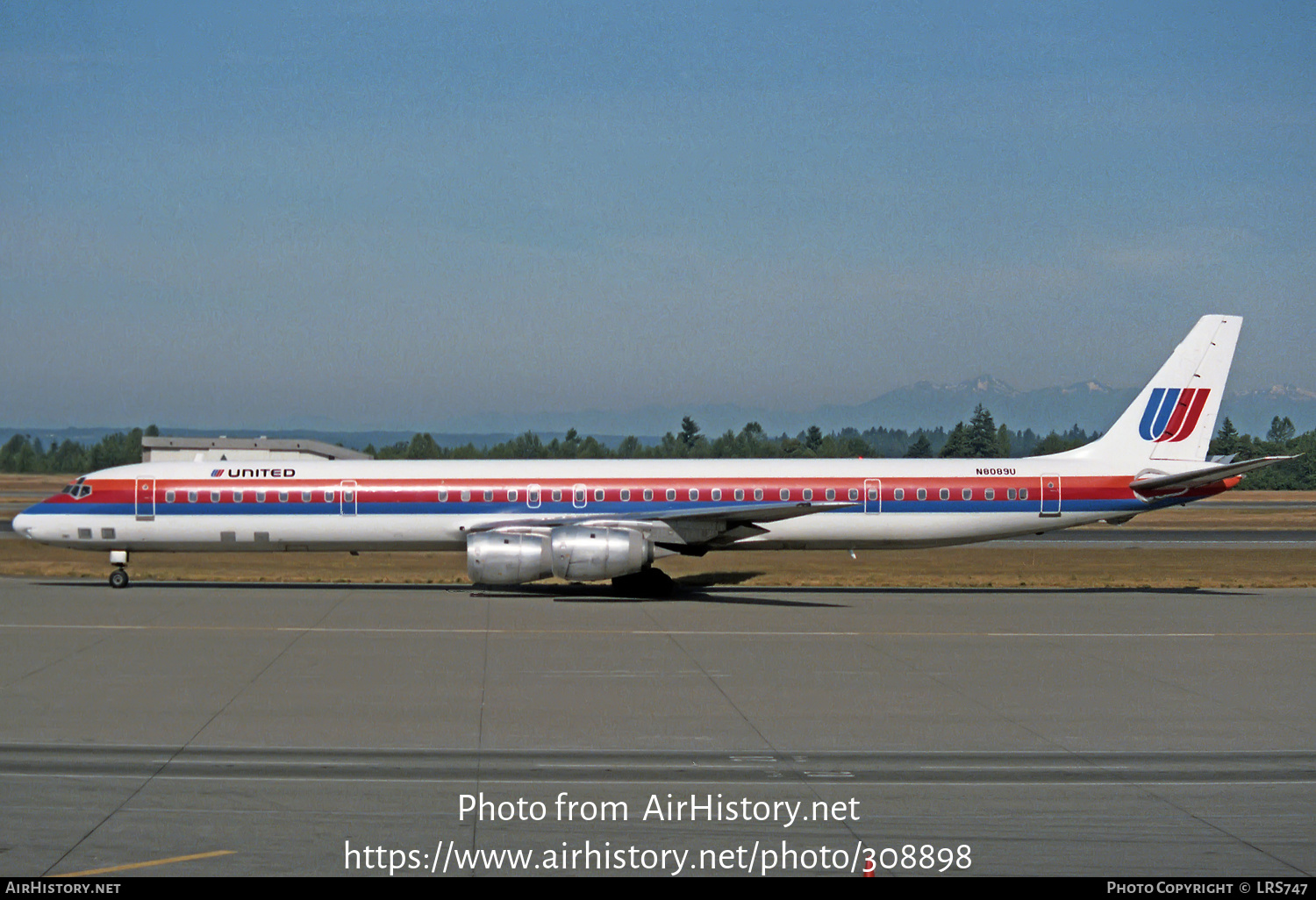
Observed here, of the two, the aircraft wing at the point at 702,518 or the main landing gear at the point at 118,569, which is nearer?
the aircraft wing at the point at 702,518

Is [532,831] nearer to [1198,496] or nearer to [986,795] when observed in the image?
[986,795]

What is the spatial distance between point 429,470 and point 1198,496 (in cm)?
2069

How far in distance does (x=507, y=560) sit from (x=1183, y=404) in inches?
757

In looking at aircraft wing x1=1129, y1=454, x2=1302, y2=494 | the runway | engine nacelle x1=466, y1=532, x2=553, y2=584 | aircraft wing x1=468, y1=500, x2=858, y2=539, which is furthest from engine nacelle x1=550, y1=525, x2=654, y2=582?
aircraft wing x1=1129, y1=454, x2=1302, y2=494

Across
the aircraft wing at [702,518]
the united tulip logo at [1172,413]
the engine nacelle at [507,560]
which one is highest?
the united tulip logo at [1172,413]

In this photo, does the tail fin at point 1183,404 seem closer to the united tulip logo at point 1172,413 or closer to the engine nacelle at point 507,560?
the united tulip logo at point 1172,413

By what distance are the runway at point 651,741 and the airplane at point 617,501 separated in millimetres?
5365

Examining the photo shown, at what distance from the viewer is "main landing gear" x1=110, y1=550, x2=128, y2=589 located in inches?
1238

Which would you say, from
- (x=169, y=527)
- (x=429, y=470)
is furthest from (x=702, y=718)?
(x=169, y=527)

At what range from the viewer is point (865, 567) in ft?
129

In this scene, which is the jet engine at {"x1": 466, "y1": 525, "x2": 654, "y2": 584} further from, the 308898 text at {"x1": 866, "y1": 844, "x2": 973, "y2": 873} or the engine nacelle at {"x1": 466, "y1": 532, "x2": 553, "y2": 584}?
the 308898 text at {"x1": 866, "y1": 844, "x2": 973, "y2": 873}

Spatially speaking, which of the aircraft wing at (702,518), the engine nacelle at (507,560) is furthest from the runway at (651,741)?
the aircraft wing at (702,518)

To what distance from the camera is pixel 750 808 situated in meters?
11.0

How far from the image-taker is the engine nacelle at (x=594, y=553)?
1128 inches
